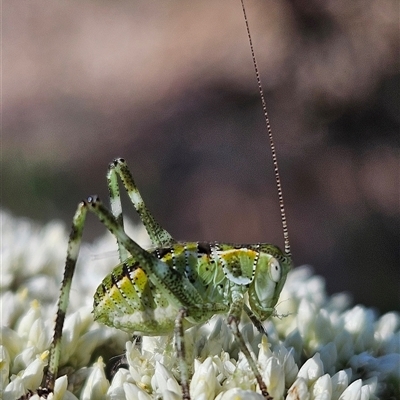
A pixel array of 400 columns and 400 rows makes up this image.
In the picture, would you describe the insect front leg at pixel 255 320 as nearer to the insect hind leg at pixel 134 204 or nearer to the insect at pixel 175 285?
the insect at pixel 175 285

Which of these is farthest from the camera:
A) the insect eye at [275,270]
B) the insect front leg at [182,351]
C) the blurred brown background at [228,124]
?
the blurred brown background at [228,124]

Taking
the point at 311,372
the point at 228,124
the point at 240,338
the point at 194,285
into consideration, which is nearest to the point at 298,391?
the point at 311,372

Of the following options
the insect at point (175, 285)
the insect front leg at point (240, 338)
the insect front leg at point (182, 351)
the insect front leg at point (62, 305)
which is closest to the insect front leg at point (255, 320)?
the insect at point (175, 285)

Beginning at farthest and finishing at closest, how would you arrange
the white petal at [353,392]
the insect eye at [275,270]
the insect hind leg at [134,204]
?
the insect hind leg at [134,204], the insect eye at [275,270], the white petal at [353,392]

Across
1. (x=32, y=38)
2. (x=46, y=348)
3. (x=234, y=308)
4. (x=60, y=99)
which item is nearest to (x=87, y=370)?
(x=46, y=348)

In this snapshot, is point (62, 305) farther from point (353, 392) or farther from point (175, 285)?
point (353, 392)

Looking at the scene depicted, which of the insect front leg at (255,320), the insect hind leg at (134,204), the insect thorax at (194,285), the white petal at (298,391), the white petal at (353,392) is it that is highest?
the insect hind leg at (134,204)

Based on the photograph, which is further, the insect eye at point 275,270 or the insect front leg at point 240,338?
the insect eye at point 275,270

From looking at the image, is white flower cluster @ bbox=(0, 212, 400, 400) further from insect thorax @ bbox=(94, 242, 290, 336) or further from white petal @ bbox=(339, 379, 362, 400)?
insect thorax @ bbox=(94, 242, 290, 336)
